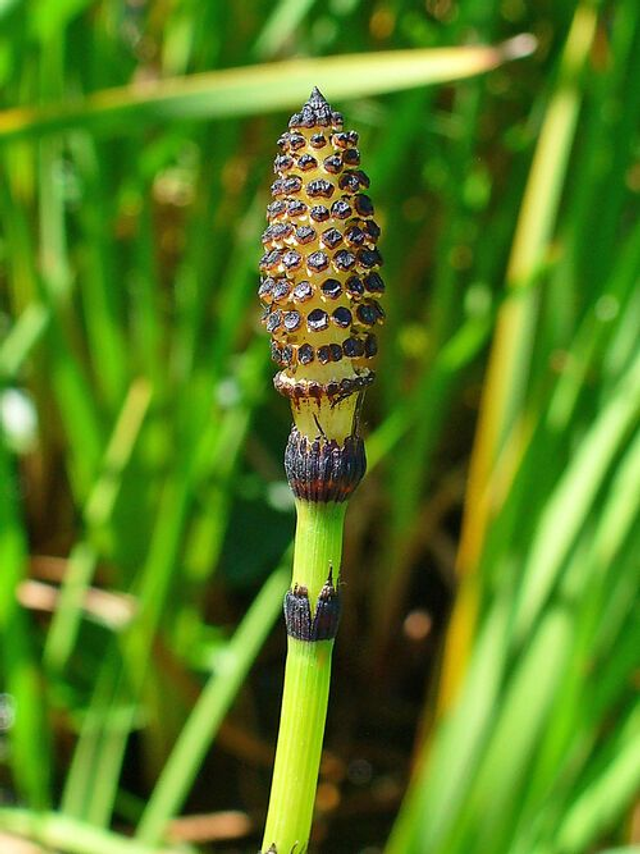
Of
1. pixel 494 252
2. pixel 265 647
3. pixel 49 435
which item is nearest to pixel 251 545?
pixel 265 647

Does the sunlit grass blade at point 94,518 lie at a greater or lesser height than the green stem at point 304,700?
greater

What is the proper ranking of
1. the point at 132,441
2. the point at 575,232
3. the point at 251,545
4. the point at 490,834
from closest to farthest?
the point at 490,834, the point at 575,232, the point at 132,441, the point at 251,545

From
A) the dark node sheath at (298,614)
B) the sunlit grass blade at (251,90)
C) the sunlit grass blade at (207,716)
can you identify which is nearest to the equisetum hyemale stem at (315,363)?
the dark node sheath at (298,614)

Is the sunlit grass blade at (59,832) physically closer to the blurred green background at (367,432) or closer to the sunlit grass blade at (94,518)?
the blurred green background at (367,432)

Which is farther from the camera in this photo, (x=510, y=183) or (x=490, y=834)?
(x=510, y=183)

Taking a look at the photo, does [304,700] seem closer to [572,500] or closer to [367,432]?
[572,500]

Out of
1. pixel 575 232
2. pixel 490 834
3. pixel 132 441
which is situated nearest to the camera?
pixel 490 834

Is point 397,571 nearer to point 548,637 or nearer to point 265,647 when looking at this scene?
point 265,647

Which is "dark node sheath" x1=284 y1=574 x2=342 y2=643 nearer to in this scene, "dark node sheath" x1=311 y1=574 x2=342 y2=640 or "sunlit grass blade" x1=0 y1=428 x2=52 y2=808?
"dark node sheath" x1=311 y1=574 x2=342 y2=640

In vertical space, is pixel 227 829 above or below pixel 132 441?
below
